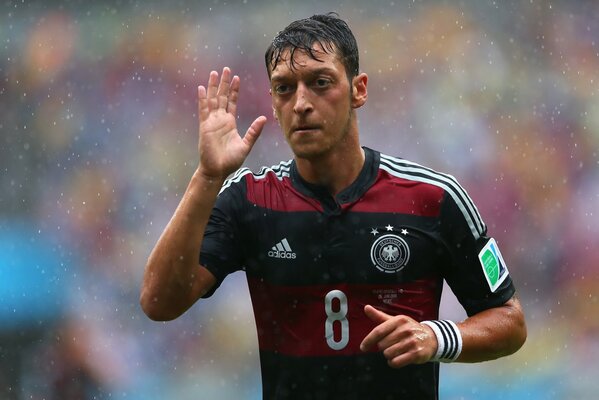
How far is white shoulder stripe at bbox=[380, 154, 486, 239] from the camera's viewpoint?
3590mm

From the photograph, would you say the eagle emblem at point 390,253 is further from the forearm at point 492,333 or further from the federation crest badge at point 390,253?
the forearm at point 492,333

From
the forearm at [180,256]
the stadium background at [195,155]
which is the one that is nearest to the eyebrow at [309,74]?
the forearm at [180,256]

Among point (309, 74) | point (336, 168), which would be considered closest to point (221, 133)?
point (309, 74)

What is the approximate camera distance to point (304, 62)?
3551 mm

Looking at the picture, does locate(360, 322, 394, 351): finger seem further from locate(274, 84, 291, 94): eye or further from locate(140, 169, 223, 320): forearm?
locate(274, 84, 291, 94): eye

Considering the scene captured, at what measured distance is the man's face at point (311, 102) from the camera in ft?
11.4

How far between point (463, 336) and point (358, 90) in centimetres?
101

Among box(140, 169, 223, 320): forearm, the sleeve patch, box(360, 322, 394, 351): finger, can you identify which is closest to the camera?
box(360, 322, 394, 351): finger

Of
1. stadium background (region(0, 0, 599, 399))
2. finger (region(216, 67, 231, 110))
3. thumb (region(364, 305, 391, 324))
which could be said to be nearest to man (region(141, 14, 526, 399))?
finger (region(216, 67, 231, 110))

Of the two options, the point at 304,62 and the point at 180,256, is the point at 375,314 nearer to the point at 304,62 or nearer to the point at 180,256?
the point at 180,256

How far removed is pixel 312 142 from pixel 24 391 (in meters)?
4.94

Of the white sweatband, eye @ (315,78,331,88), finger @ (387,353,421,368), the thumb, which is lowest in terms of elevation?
finger @ (387,353,421,368)

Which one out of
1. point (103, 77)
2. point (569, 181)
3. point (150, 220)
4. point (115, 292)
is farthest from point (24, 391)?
point (569, 181)

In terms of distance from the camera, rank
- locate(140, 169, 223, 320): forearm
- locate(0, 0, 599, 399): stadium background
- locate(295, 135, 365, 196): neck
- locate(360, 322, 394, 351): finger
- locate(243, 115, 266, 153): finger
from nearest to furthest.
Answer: locate(360, 322, 394, 351): finger, locate(140, 169, 223, 320): forearm, locate(243, 115, 266, 153): finger, locate(295, 135, 365, 196): neck, locate(0, 0, 599, 399): stadium background
